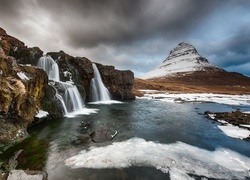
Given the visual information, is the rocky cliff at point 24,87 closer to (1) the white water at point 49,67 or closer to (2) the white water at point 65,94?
(1) the white water at point 49,67

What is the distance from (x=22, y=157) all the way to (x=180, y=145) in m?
10.9

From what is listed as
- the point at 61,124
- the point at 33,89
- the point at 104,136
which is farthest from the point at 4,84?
the point at 104,136

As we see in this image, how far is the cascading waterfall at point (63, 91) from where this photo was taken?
69.5 ft

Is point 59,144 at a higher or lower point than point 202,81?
lower

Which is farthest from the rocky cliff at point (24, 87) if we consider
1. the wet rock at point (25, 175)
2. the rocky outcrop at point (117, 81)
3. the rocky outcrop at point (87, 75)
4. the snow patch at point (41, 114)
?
the rocky outcrop at point (117, 81)

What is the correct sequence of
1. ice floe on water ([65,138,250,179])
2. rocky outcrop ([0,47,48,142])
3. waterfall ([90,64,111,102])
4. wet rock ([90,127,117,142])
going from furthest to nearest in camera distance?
1. waterfall ([90,64,111,102])
2. wet rock ([90,127,117,142])
3. rocky outcrop ([0,47,48,142])
4. ice floe on water ([65,138,250,179])

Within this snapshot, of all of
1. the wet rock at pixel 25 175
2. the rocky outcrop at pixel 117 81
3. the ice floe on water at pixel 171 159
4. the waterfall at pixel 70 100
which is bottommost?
the ice floe on water at pixel 171 159

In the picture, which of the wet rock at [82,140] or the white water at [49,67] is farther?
the white water at [49,67]

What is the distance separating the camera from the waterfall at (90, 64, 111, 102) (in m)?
36.6

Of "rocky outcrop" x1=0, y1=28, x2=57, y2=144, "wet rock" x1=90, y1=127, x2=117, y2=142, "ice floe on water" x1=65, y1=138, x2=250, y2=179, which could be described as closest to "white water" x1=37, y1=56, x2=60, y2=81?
"rocky outcrop" x1=0, y1=28, x2=57, y2=144

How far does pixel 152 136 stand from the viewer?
13781 millimetres

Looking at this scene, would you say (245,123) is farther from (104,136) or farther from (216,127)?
(104,136)

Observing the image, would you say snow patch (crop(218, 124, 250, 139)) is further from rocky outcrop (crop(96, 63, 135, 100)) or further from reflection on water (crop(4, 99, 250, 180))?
rocky outcrop (crop(96, 63, 135, 100))

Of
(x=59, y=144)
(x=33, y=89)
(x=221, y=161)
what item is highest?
(x=33, y=89)
